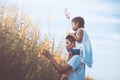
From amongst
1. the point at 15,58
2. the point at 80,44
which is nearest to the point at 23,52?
the point at 15,58

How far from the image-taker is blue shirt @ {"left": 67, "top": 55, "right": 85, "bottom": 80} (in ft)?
14.0

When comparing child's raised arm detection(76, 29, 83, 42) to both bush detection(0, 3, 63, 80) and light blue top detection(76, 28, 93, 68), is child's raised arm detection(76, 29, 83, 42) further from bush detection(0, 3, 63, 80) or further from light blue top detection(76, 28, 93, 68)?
bush detection(0, 3, 63, 80)

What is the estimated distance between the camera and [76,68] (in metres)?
4.33

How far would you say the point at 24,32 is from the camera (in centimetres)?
611

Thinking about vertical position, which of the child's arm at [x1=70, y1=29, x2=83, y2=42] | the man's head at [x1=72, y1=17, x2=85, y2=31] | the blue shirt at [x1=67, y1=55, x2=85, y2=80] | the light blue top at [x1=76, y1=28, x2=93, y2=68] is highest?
the man's head at [x1=72, y1=17, x2=85, y2=31]

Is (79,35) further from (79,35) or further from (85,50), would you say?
(85,50)

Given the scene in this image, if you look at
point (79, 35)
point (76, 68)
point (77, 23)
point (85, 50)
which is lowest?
point (76, 68)

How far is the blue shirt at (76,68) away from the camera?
4254mm

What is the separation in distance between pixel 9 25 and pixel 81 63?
2.02m

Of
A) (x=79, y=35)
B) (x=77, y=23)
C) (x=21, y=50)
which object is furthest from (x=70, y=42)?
(x=21, y=50)

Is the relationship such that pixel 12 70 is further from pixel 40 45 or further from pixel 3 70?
pixel 40 45

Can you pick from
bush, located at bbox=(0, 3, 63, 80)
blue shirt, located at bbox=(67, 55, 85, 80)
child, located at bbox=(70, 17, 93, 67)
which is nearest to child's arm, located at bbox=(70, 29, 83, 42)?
child, located at bbox=(70, 17, 93, 67)

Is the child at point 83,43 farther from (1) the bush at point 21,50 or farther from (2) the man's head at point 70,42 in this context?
(1) the bush at point 21,50

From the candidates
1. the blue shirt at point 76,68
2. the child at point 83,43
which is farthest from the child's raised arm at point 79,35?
the blue shirt at point 76,68
